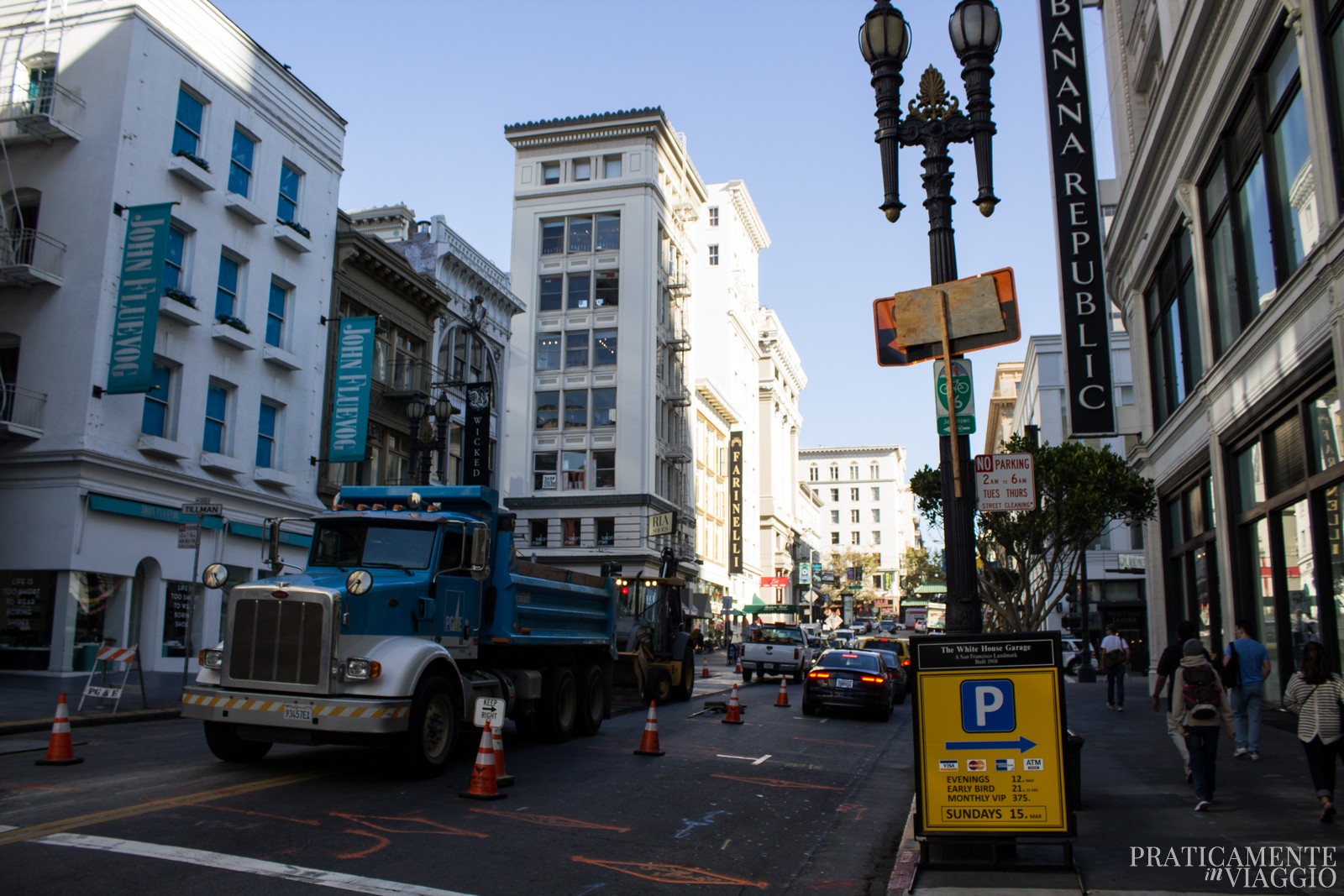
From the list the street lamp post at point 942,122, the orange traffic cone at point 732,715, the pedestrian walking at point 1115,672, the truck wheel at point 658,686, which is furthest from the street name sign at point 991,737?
the pedestrian walking at point 1115,672

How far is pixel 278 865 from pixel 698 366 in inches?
2684

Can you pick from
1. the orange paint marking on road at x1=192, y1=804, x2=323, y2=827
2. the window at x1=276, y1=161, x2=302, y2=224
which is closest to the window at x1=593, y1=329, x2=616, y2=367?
the window at x1=276, y1=161, x2=302, y2=224

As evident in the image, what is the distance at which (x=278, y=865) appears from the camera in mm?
7008

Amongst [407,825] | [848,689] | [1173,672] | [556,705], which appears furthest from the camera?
[848,689]

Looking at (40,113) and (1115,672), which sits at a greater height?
(40,113)

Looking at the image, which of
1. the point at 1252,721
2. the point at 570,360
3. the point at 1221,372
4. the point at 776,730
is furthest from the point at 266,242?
the point at 570,360

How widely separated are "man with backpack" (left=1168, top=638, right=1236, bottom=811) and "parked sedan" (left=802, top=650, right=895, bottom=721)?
1216 cm

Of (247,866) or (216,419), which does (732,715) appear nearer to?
(247,866)

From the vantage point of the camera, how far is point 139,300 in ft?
73.5

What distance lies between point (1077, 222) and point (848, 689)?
41.7 feet

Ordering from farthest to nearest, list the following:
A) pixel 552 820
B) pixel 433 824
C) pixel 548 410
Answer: pixel 548 410 → pixel 552 820 → pixel 433 824

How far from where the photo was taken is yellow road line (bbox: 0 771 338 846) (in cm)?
756

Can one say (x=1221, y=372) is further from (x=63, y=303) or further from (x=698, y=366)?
(x=698, y=366)

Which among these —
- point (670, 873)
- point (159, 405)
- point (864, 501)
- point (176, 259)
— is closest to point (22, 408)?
point (159, 405)
